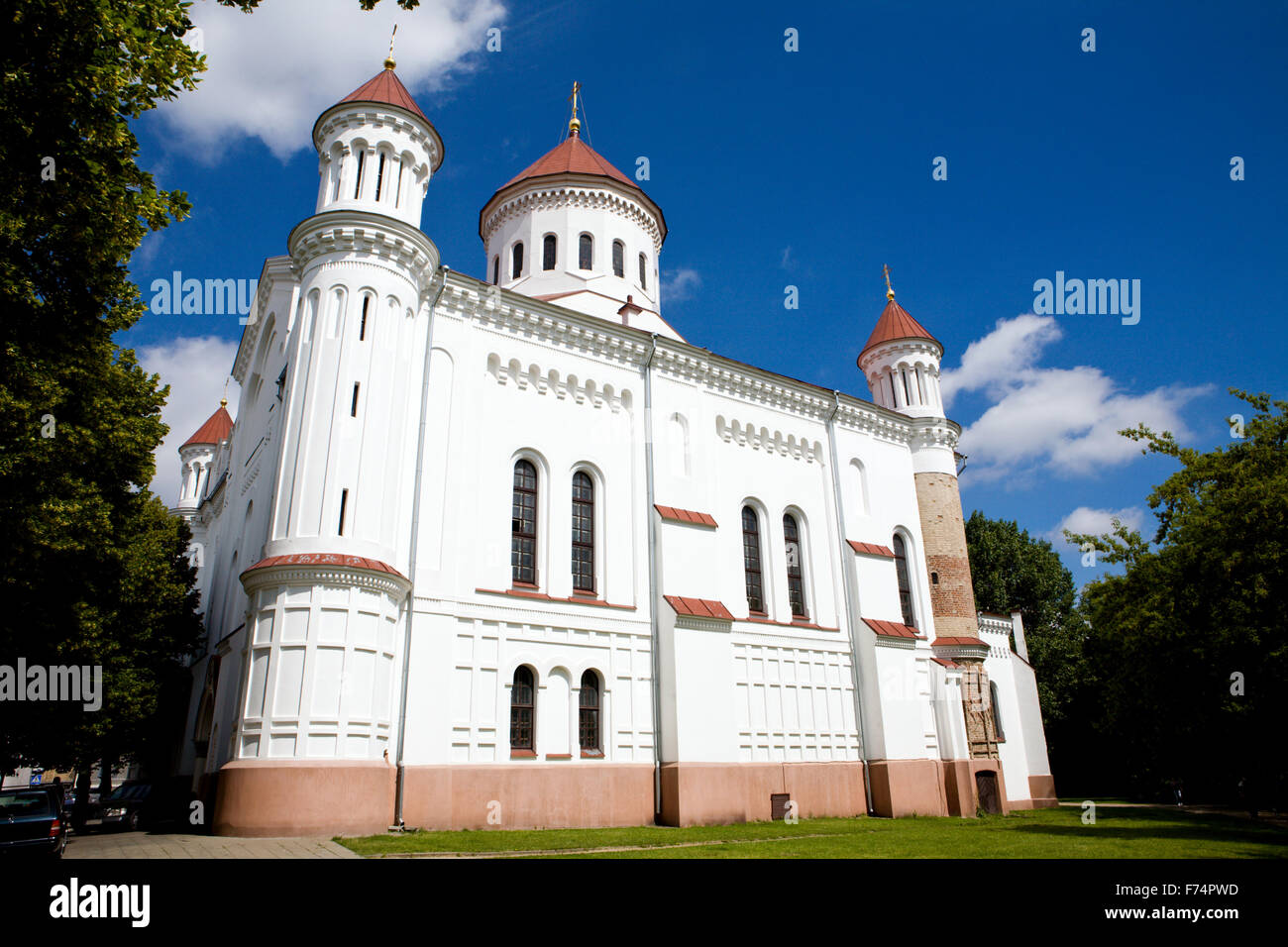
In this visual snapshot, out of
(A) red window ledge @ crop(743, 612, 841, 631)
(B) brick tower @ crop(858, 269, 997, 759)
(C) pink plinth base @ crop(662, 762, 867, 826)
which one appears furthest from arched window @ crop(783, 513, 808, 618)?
(B) brick tower @ crop(858, 269, 997, 759)

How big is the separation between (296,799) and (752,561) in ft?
49.7

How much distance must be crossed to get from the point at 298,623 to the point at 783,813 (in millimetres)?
14307

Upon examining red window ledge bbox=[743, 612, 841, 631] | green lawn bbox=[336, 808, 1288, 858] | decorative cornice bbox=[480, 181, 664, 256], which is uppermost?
decorative cornice bbox=[480, 181, 664, 256]

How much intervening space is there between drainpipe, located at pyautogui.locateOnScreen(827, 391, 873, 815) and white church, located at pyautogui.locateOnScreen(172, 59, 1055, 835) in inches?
3.8

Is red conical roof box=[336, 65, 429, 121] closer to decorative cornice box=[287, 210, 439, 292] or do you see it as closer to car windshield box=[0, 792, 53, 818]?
decorative cornice box=[287, 210, 439, 292]

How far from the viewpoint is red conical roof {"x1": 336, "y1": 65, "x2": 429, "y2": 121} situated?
66.9ft

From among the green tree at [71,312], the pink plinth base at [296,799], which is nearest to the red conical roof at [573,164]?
the green tree at [71,312]

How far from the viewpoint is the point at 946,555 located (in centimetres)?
2931

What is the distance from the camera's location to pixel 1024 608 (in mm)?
48938

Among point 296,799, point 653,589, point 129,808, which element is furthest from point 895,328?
point 129,808

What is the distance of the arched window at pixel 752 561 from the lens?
24.9 metres

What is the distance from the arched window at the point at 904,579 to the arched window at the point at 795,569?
3811 millimetres
